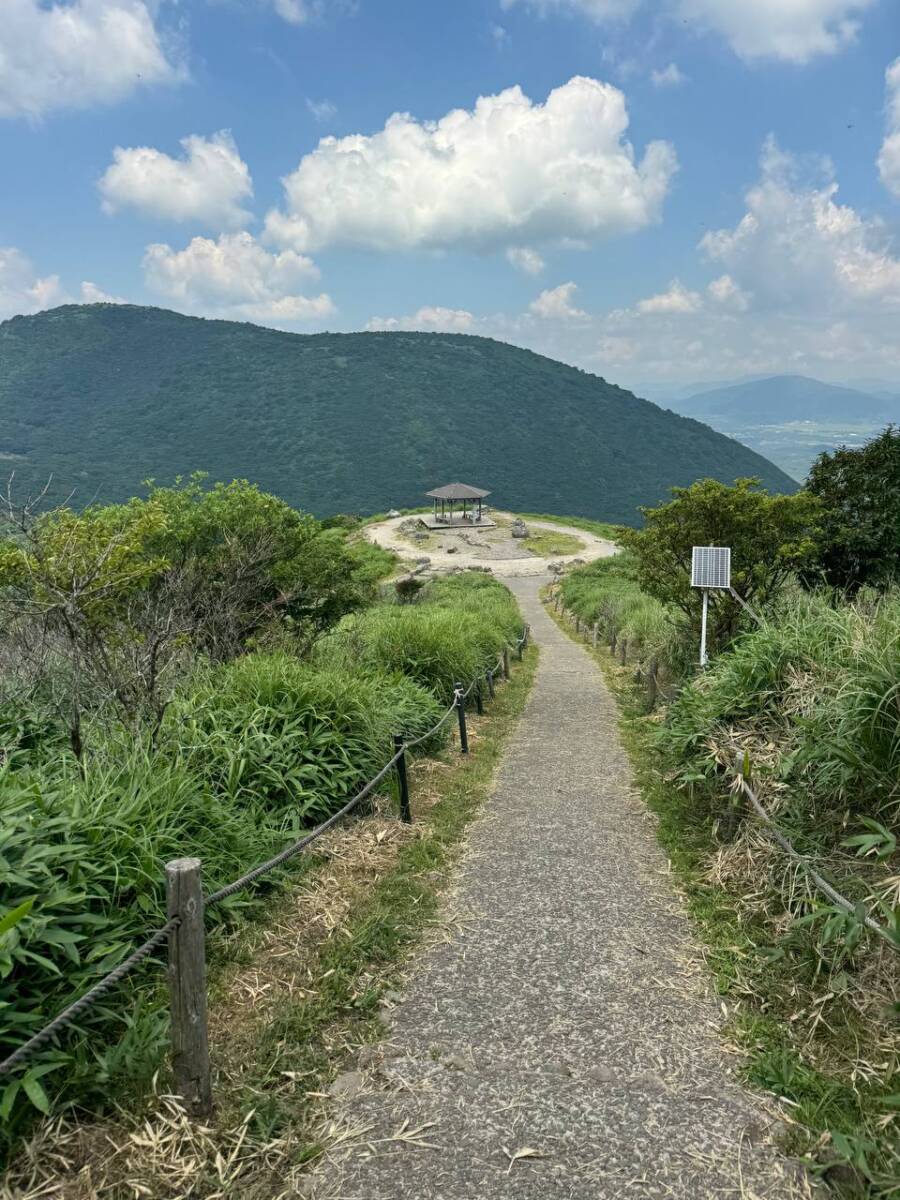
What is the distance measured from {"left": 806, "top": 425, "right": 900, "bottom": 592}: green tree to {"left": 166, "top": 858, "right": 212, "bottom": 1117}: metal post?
9050 millimetres

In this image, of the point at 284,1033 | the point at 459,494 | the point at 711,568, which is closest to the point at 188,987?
the point at 284,1033

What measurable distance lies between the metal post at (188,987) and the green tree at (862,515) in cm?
905

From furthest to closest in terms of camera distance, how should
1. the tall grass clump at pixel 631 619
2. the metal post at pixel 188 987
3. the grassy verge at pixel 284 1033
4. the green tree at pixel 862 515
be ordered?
the tall grass clump at pixel 631 619 < the green tree at pixel 862 515 < the metal post at pixel 188 987 < the grassy verge at pixel 284 1033

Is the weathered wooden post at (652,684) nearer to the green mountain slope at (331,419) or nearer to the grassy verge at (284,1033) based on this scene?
the grassy verge at (284,1033)

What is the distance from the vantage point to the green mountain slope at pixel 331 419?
9721cm

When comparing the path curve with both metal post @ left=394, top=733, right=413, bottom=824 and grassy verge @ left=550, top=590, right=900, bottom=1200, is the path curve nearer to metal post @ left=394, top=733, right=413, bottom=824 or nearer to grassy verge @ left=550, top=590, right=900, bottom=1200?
metal post @ left=394, top=733, right=413, bottom=824

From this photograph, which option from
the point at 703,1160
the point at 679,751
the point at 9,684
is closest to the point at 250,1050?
the point at 703,1160

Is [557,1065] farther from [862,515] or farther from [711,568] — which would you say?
[862,515]

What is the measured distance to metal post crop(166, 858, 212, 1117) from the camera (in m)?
2.30

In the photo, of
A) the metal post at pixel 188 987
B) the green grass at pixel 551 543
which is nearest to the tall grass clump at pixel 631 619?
the metal post at pixel 188 987

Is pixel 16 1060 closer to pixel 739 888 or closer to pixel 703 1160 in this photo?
pixel 703 1160

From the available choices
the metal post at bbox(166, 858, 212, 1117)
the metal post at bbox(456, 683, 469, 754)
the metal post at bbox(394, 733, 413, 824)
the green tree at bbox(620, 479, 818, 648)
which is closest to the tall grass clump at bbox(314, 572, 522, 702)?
the metal post at bbox(456, 683, 469, 754)

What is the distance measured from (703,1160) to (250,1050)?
1686 mm

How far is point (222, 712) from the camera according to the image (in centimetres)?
486
